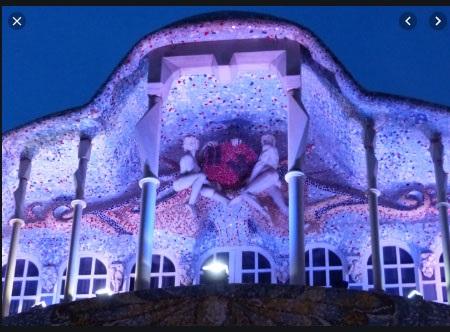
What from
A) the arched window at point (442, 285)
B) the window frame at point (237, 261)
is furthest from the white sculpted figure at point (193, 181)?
the arched window at point (442, 285)

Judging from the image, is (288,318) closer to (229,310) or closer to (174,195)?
(229,310)

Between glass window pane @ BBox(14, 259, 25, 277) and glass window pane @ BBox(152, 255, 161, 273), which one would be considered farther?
glass window pane @ BBox(14, 259, 25, 277)

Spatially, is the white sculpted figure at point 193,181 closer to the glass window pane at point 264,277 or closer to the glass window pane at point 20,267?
the glass window pane at point 264,277

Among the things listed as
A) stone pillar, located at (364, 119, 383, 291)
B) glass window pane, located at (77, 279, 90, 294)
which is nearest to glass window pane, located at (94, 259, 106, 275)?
glass window pane, located at (77, 279, 90, 294)

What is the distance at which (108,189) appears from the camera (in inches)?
603

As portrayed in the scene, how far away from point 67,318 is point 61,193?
25.1ft

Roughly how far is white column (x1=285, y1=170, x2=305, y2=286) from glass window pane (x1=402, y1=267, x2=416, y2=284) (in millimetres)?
3787

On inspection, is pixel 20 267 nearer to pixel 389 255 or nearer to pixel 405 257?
pixel 389 255

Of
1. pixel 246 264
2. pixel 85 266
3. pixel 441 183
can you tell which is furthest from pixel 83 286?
pixel 441 183

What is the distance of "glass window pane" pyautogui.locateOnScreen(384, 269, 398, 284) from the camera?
14.8 metres

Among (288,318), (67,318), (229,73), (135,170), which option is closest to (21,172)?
(135,170)

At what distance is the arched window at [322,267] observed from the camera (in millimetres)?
14805

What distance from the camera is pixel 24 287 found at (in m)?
15.7

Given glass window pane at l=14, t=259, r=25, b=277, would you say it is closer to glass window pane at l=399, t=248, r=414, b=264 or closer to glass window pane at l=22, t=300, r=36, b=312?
glass window pane at l=22, t=300, r=36, b=312
